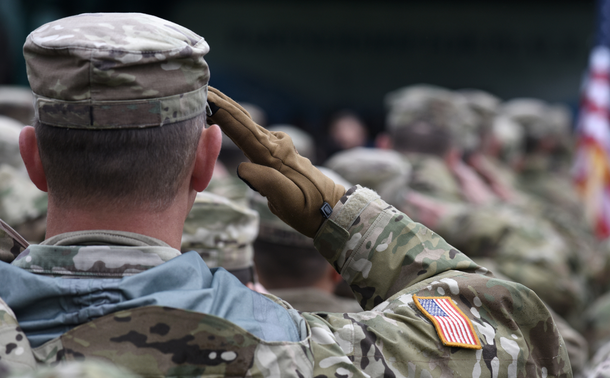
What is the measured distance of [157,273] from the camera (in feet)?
3.89

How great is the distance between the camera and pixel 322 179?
61.8 inches

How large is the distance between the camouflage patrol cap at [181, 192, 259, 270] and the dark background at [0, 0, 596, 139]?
11.7 m

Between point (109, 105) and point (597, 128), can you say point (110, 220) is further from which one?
point (597, 128)

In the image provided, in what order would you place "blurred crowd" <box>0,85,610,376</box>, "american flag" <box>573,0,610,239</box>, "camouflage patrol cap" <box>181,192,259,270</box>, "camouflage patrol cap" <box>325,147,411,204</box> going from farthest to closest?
1. "american flag" <box>573,0,610,239</box>
2. "camouflage patrol cap" <box>325,147,411,204</box>
3. "blurred crowd" <box>0,85,610,376</box>
4. "camouflage patrol cap" <box>181,192,259,270</box>

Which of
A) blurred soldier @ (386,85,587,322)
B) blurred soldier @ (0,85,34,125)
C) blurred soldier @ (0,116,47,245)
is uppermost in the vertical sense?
blurred soldier @ (0,116,47,245)

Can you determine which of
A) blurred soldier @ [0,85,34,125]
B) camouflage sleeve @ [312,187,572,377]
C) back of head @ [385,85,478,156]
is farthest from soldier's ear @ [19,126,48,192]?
back of head @ [385,85,478,156]

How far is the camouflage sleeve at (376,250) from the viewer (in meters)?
1.55

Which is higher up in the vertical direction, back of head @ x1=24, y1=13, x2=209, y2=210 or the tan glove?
back of head @ x1=24, y1=13, x2=209, y2=210

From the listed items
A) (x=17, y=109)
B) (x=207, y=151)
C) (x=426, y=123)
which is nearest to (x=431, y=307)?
(x=207, y=151)

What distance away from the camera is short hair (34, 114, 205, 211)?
1.23m

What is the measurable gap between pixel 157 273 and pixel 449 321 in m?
0.59

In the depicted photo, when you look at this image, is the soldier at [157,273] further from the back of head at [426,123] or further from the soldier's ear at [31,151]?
the back of head at [426,123]

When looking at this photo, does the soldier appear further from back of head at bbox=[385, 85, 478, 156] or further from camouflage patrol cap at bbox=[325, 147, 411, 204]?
back of head at bbox=[385, 85, 478, 156]

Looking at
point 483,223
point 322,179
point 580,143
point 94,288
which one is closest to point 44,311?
point 94,288
